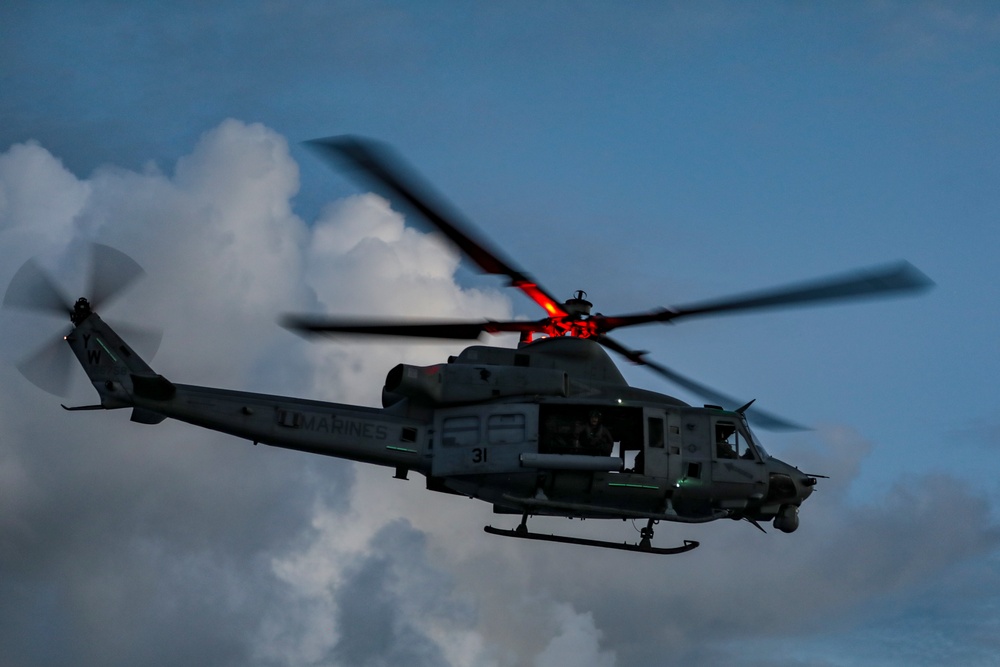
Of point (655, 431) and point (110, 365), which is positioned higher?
point (110, 365)

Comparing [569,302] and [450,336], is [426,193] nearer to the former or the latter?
[450,336]

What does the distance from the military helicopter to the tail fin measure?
1.1 inches

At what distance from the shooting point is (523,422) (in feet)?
82.3

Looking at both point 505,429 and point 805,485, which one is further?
point 805,485

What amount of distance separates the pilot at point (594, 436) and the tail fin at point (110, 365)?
31.3 ft

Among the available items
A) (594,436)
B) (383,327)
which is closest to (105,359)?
(383,327)

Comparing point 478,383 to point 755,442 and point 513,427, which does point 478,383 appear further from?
point 755,442

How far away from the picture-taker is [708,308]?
23844 millimetres

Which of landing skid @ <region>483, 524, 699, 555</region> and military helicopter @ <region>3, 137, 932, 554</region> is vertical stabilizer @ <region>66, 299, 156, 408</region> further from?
landing skid @ <region>483, 524, 699, 555</region>

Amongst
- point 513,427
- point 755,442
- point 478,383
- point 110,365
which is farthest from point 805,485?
point 110,365

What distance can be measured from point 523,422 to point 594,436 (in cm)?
173

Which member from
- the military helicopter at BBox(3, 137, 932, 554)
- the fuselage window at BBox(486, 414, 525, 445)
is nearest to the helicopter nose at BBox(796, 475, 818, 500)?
the military helicopter at BBox(3, 137, 932, 554)

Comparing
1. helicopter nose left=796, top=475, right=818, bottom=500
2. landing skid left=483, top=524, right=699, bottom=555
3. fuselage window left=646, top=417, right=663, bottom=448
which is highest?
fuselage window left=646, top=417, right=663, bottom=448

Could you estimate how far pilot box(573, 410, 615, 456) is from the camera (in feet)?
82.8
